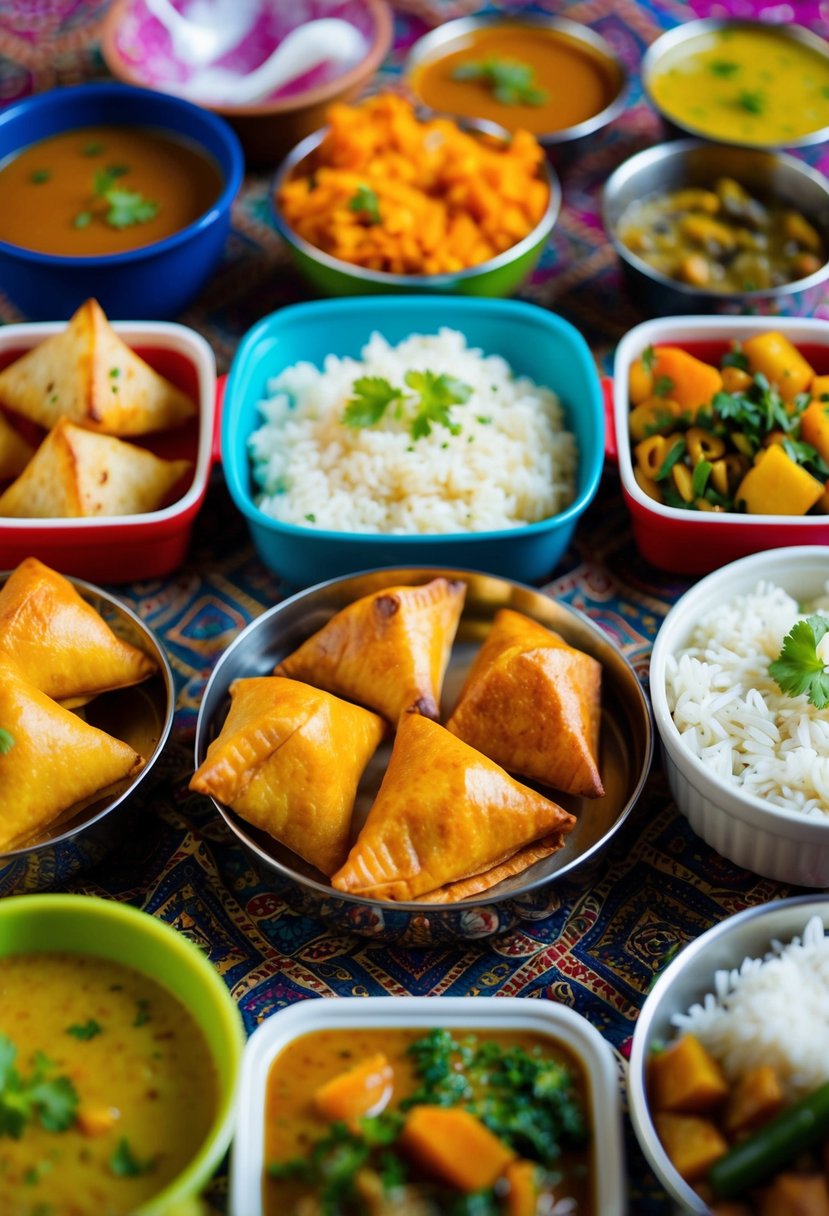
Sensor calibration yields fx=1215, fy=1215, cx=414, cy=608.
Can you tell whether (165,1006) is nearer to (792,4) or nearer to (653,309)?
(653,309)

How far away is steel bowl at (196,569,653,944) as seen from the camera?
1951 millimetres

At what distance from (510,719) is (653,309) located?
1.40 meters

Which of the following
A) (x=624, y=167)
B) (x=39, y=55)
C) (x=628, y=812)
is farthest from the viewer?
(x=39, y=55)

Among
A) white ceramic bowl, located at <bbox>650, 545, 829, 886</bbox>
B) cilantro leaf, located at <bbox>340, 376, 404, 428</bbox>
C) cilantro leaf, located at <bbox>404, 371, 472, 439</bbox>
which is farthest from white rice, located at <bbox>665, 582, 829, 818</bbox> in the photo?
cilantro leaf, located at <bbox>340, 376, 404, 428</bbox>

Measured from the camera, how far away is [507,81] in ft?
11.7

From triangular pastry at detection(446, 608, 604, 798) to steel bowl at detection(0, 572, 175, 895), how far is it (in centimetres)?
56

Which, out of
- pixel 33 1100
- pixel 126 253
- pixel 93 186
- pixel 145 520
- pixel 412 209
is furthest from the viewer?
pixel 93 186

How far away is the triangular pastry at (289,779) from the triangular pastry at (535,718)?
0.85ft

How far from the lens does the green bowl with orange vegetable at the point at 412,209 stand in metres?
3.00

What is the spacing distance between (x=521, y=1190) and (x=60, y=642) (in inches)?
48.9

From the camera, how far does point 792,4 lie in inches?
157

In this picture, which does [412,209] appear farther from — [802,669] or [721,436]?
[802,669]

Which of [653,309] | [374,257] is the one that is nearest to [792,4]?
[653,309]

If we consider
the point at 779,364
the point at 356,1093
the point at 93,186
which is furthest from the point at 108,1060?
the point at 93,186
